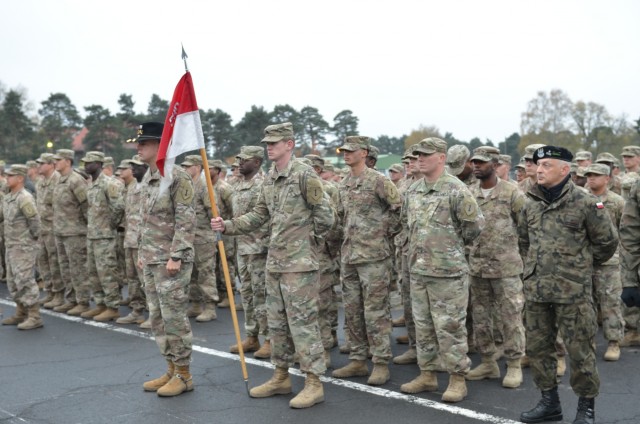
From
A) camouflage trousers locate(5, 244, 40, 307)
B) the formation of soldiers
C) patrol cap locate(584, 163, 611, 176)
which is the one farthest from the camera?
camouflage trousers locate(5, 244, 40, 307)

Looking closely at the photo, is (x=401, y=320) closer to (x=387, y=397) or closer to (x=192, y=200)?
(x=387, y=397)

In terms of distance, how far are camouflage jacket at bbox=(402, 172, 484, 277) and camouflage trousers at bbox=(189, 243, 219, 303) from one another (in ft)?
15.4

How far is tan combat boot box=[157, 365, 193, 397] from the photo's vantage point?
19.8 feet

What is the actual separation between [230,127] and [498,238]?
36.6 m

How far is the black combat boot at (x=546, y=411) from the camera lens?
16.6ft

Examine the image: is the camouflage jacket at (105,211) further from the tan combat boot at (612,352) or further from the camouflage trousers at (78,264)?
the tan combat boot at (612,352)

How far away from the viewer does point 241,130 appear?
135 feet

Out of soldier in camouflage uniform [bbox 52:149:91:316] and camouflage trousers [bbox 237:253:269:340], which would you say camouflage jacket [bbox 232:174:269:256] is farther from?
soldier in camouflage uniform [bbox 52:149:91:316]

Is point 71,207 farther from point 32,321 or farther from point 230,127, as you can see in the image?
point 230,127

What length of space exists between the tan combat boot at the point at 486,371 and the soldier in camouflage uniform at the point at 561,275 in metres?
1.17

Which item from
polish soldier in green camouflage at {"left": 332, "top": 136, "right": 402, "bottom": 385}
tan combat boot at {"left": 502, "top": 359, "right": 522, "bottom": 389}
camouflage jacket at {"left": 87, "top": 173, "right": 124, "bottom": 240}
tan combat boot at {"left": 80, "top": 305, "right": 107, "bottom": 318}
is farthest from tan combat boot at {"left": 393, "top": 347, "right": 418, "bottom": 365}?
tan combat boot at {"left": 80, "top": 305, "right": 107, "bottom": 318}

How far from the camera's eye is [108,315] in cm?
967

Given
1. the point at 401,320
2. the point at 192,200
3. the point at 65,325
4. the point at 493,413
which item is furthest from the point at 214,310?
the point at 493,413

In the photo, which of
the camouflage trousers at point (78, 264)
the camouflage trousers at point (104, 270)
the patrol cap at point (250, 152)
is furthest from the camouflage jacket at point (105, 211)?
the patrol cap at point (250, 152)
